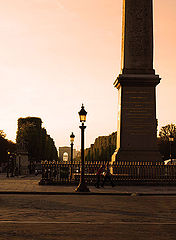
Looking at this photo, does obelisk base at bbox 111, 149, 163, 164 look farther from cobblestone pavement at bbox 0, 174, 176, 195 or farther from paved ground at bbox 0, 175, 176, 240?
paved ground at bbox 0, 175, 176, 240

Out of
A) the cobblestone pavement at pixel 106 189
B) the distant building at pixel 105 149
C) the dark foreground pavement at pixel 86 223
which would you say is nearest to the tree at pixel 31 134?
the distant building at pixel 105 149

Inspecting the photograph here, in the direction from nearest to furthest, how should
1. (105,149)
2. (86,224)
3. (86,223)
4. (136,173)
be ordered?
(86,224) → (86,223) → (136,173) → (105,149)

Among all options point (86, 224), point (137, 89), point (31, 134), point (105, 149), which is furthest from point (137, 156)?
point (105, 149)

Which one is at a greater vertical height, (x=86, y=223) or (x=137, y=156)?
(x=137, y=156)

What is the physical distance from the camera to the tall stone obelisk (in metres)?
27.5

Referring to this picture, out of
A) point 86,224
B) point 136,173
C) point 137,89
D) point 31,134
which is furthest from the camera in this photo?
point 31,134

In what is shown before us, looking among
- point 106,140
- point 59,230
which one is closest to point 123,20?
point 59,230

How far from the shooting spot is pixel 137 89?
2800 centimetres

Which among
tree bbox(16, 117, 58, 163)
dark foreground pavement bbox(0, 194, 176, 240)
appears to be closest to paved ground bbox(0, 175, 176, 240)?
dark foreground pavement bbox(0, 194, 176, 240)

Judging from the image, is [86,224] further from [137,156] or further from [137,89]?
[137,89]

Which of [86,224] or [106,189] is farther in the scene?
[106,189]

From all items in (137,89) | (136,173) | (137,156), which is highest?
(137,89)

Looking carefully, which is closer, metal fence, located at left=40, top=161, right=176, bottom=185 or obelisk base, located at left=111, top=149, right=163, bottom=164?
metal fence, located at left=40, top=161, right=176, bottom=185

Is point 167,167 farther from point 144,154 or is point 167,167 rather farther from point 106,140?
point 106,140
